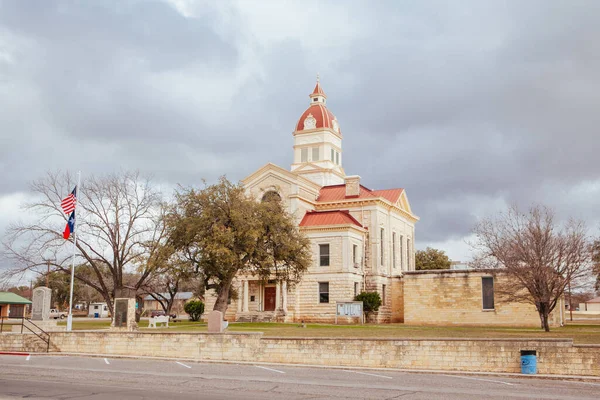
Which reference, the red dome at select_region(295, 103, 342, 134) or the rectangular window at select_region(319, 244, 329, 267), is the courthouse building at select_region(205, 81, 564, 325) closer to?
the rectangular window at select_region(319, 244, 329, 267)

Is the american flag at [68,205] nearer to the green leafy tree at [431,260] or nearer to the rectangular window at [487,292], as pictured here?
the rectangular window at [487,292]

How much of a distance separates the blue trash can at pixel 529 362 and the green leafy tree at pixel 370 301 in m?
29.7

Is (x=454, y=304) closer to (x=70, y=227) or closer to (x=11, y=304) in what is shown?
(x=70, y=227)

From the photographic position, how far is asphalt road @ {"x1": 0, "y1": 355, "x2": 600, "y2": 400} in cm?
1394

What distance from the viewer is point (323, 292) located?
49719mm

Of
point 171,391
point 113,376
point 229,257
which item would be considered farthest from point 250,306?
point 171,391

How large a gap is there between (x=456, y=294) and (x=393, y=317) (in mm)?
8425

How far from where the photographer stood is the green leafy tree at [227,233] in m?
35.8

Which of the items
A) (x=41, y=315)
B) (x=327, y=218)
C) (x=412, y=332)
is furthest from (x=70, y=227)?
(x=327, y=218)

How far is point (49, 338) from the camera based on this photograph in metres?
28.0

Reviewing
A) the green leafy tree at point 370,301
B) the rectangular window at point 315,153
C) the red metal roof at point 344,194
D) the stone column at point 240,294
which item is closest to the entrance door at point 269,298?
the stone column at point 240,294

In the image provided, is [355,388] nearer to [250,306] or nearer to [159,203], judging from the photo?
[159,203]

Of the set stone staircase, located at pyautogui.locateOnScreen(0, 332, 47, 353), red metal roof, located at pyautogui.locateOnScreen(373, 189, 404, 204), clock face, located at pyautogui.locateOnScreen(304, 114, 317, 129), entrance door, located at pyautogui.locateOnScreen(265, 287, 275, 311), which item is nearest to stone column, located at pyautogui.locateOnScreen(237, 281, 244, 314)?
entrance door, located at pyautogui.locateOnScreen(265, 287, 275, 311)

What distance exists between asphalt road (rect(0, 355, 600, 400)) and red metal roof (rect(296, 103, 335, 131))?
45210 mm
